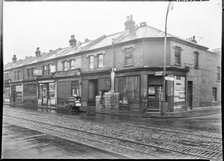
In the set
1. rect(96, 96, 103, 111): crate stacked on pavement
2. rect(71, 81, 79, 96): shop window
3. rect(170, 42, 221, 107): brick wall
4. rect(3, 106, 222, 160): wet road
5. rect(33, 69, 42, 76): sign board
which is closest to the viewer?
rect(3, 106, 222, 160): wet road

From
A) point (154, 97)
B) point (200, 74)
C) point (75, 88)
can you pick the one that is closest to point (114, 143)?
point (75, 88)

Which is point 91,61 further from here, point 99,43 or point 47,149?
point 47,149

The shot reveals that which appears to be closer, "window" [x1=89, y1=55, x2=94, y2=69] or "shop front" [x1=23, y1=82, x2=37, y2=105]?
"shop front" [x1=23, y1=82, x2=37, y2=105]

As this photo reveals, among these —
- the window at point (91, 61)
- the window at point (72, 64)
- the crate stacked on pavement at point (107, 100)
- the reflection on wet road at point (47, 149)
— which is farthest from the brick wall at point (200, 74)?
the reflection on wet road at point (47, 149)

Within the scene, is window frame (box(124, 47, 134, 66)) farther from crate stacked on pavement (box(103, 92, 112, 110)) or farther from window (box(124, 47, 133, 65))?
crate stacked on pavement (box(103, 92, 112, 110))

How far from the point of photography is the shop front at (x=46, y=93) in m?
6.94

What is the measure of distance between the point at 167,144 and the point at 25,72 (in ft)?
17.8

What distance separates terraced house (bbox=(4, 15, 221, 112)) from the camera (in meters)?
6.96

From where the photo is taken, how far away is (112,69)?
317 inches

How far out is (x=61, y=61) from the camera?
7.79m

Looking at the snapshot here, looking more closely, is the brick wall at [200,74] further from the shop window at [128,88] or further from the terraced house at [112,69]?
the shop window at [128,88]

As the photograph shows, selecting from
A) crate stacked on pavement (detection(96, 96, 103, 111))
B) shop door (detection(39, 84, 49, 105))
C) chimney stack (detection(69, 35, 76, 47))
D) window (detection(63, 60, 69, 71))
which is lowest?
crate stacked on pavement (detection(96, 96, 103, 111))

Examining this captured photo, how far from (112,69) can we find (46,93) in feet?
8.87

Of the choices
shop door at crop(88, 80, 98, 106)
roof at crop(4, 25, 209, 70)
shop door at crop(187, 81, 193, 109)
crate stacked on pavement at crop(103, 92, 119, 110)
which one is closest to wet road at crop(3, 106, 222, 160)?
crate stacked on pavement at crop(103, 92, 119, 110)
